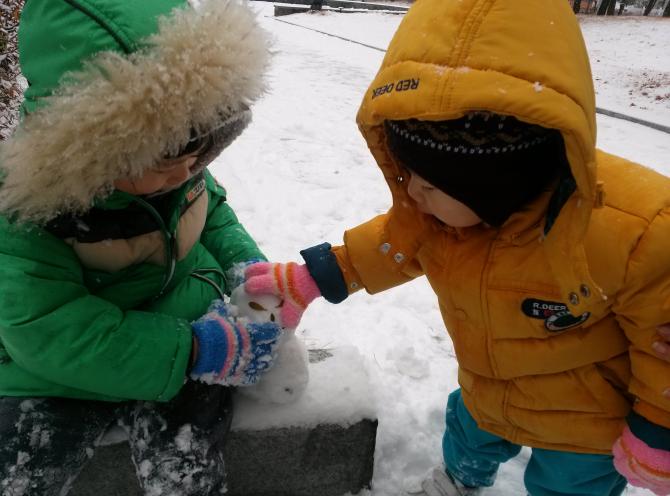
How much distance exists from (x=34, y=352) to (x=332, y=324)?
1.44 metres

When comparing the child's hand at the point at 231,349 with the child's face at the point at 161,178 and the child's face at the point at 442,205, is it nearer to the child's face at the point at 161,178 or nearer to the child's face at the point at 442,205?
the child's face at the point at 161,178

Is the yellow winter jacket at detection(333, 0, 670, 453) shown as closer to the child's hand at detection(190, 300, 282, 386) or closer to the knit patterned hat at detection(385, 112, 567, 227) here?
the knit patterned hat at detection(385, 112, 567, 227)

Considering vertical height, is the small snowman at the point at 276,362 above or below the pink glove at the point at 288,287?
below

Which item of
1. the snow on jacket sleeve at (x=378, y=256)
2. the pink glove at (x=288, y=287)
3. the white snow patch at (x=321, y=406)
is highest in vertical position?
the snow on jacket sleeve at (x=378, y=256)

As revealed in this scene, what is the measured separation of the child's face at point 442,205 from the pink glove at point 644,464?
2.04 ft

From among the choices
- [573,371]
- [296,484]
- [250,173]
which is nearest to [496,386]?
[573,371]

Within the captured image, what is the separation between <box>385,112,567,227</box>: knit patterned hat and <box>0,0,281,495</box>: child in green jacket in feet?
1.44

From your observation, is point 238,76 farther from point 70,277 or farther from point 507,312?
point 507,312

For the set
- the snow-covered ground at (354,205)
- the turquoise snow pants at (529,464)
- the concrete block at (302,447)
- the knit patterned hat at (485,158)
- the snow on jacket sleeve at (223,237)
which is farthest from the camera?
the snow-covered ground at (354,205)

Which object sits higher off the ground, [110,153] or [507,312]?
[110,153]

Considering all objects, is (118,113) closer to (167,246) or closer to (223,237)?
(167,246)

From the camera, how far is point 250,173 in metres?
3.93

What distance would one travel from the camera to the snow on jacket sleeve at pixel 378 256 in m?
1.41

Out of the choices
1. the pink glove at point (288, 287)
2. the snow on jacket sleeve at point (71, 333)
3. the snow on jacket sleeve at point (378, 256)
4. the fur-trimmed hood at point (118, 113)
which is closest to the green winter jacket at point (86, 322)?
the snow on jacket sleeve at point (71, 333)
